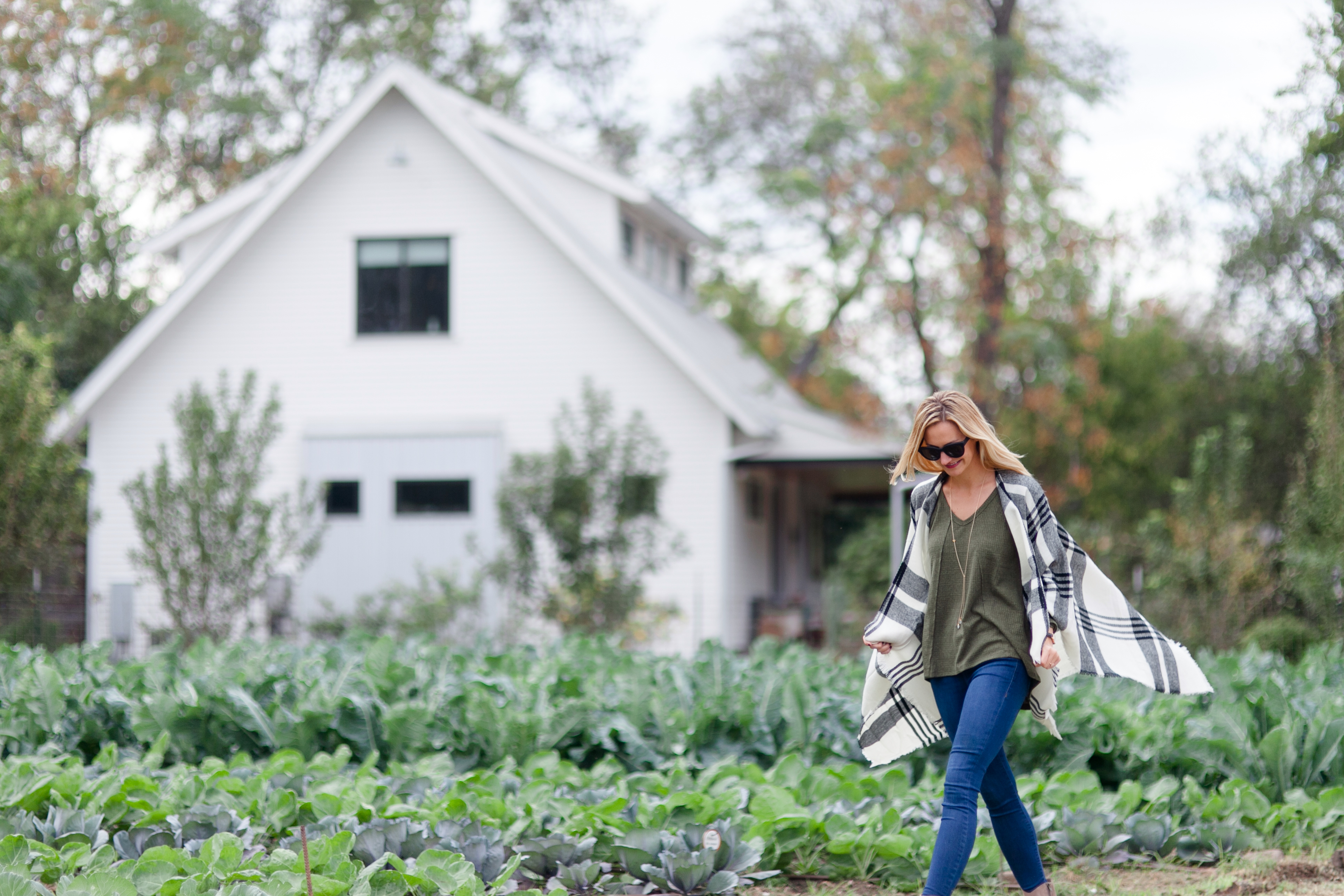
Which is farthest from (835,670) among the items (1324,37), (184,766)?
(1324,37)

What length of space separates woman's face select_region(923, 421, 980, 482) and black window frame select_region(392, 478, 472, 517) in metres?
15.1

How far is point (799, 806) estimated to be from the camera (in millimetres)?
5598

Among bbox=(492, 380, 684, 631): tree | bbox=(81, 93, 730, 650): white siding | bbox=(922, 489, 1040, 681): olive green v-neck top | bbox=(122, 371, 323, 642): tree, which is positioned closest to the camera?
bbox=(922, 489, 1040, 681): olive green v-neck top

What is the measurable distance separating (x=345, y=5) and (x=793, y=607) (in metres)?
17.5

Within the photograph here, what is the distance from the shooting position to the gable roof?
18.6 m

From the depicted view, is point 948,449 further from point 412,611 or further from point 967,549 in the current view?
point 412,611

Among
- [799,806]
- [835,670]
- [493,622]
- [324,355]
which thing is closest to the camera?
[799,806]

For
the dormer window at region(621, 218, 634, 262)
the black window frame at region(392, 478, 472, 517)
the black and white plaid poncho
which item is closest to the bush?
the black and white plaid poncho

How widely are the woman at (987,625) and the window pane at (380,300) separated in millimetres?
15779

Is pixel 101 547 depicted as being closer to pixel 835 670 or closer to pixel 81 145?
pixel 81 145

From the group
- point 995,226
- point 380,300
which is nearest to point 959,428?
point 995,226

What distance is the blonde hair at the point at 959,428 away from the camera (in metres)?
4.62

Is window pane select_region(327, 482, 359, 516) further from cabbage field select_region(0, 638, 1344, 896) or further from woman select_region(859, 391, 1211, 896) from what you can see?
woman select_region(859, 391, 1211, 896)

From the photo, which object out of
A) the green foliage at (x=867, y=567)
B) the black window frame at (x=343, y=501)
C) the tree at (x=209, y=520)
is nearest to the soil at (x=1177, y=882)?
the tree at (x=209, y=520)
